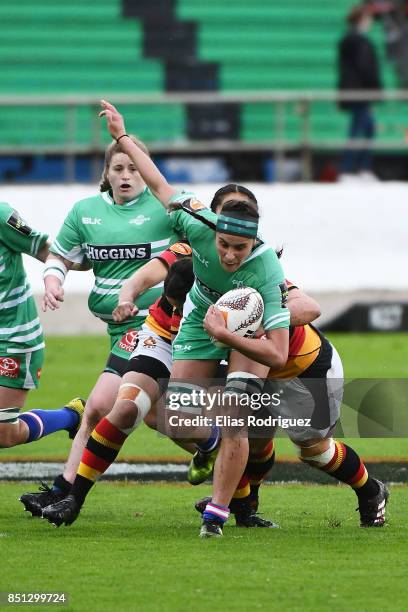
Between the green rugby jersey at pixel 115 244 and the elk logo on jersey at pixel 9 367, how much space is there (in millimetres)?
541

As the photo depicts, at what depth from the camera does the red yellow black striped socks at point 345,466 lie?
23.0 ft

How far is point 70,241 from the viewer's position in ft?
25.4

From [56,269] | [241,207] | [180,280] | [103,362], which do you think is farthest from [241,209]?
[103,362]

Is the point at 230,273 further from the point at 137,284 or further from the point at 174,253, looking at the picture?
the point at 174,253

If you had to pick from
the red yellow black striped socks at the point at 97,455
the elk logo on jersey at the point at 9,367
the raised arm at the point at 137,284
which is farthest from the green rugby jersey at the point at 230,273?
the elk logo on jersey at the point at 9,367

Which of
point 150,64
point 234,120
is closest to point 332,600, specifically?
point 234,120

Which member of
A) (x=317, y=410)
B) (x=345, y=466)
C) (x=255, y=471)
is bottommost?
(x=255, y=471)

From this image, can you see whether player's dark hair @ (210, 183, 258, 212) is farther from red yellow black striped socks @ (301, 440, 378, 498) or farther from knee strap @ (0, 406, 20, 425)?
knee strap @ (0, 406, 20, 425)

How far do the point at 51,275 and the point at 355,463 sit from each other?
1955 mm

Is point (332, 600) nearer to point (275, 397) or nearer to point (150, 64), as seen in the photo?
point (275, 397)

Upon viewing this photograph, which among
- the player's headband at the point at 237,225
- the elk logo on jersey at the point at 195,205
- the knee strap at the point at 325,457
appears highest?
the player's headband at the point at 237,225

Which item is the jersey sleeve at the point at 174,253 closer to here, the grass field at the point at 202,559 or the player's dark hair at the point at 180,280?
the player's dark hair at the point at 180,280

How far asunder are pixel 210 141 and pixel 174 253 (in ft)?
26.7

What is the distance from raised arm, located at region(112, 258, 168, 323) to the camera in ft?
→ 22.5
